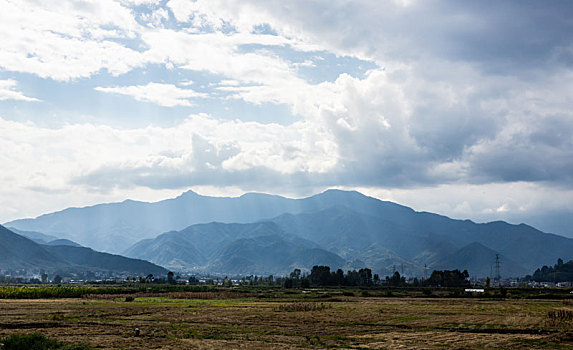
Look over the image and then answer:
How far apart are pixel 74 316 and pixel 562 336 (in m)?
58.8

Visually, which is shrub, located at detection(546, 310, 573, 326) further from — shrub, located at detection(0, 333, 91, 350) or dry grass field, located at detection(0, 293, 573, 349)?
shrub, located at detection(0, 333, 91, 350)

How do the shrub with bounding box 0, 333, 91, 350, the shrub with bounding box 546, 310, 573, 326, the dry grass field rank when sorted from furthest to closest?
the shrub with bounding box 546, 310, 573, 326, the dry grass field, the shrub with bounding box 0, 333, 91, 350

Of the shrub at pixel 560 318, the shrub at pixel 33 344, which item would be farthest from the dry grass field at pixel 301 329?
the shrub at pixel 33 344

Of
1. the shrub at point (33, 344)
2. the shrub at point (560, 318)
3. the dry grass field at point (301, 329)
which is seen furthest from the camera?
the shrub at point (560, 318)

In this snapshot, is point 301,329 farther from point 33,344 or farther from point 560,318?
point 560,318

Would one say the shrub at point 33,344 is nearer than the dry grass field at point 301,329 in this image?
Yes

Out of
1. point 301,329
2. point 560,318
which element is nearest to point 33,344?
point 301,329

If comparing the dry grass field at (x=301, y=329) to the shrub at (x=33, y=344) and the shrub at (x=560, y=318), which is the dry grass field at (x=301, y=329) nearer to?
the shrub at (x=560, y=318)

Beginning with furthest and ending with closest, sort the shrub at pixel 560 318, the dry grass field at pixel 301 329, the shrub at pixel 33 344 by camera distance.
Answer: the shrub at pixel 560 318, the dry grass field at pixel 301 329, the shrub at pixel 33 344

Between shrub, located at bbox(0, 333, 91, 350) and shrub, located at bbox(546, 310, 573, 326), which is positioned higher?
shrub, located at bbox(546, 310, 573, 326)

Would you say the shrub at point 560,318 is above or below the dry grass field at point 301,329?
above

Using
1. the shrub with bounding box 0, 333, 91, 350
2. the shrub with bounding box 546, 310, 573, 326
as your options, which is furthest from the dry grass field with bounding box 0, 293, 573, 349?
the shrub with bounding box 0, 333, 91, 350

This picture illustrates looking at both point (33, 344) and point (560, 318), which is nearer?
point (33, 344)

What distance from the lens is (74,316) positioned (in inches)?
2778
